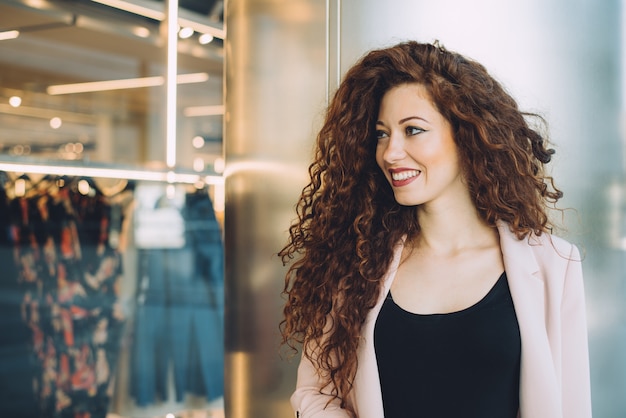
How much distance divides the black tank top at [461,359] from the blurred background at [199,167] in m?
0.62

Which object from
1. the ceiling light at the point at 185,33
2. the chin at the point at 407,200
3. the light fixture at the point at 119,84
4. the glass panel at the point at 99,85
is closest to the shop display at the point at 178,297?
the glass panel at the point at 99,85

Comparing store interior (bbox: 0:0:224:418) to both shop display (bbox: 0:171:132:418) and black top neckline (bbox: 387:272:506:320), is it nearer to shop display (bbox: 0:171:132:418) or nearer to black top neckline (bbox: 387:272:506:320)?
shop display (bbox: 0:171:132:418)

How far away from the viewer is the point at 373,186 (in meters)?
2.01

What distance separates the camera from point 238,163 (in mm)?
2609

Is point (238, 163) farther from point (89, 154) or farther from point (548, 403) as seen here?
point (89, 154)

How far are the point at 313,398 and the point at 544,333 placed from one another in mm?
637

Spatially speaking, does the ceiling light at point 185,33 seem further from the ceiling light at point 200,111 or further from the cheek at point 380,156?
the cheek at point 380,156

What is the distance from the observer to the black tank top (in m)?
1.68

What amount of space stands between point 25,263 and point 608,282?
4.31m

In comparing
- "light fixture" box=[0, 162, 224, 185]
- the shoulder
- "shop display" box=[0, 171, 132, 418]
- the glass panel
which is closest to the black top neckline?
the shoulder

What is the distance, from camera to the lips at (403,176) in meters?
1.78

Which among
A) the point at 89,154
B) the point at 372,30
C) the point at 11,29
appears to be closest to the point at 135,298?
the point at 89,154

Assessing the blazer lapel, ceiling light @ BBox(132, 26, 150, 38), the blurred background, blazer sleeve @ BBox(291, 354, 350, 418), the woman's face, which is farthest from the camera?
ceiling light @ BBox(132, 26, 150, 38)

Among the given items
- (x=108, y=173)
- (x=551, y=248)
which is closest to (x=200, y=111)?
(x=108, y=173)
